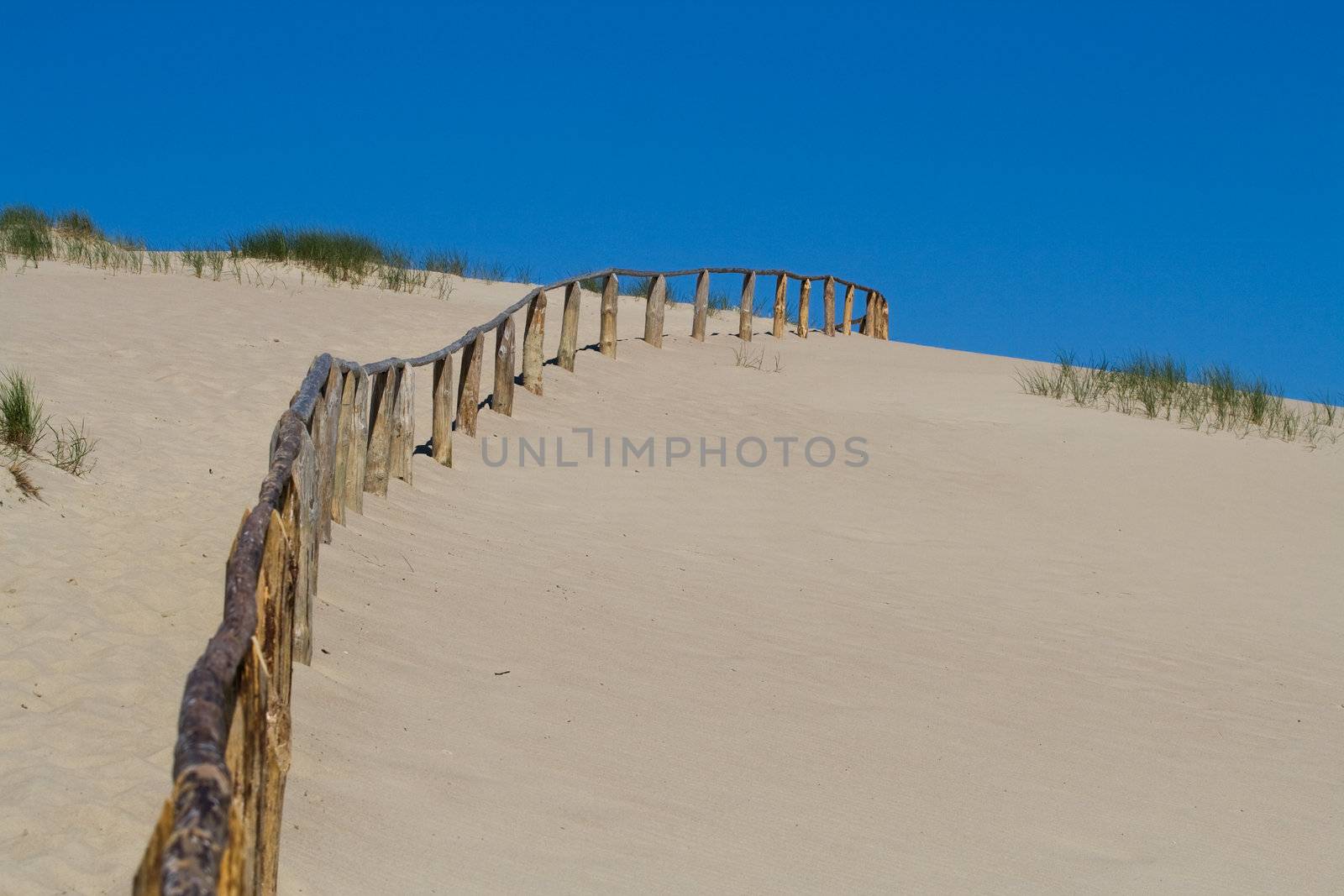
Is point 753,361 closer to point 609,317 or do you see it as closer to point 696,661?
point 609,317

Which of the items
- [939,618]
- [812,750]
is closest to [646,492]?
[939,618]

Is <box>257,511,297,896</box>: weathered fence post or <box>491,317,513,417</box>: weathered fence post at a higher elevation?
<box>491,317,513,417</box>: weathered fence post

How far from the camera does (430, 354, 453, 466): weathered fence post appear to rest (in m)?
9.06

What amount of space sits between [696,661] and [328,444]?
80.6 inches

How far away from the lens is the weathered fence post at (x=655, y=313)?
14984mm

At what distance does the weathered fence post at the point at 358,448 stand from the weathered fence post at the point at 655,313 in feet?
25.7

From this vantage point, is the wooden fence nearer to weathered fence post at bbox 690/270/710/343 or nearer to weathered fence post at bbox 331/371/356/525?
weathered fence post at bbox 331/371/356/525

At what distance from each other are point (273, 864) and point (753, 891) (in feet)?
4.11

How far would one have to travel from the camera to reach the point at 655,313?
1504 cm

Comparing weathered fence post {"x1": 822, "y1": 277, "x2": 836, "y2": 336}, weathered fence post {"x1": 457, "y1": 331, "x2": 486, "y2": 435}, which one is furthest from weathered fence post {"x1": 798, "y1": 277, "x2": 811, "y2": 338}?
weathered fence post {"x1": 457, "y1": 331, "x2": 486, "y2": 435}

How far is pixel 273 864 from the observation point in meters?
2.86

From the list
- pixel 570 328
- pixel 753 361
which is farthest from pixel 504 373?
pixel 753 361

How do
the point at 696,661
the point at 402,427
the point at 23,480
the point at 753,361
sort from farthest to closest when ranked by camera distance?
the point at 753,361 < the point at 402,427 < the point at 23,480 < the point at 696,661

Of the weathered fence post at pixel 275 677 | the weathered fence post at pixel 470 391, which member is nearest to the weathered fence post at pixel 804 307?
the weathered fence post at pixel 470 391
